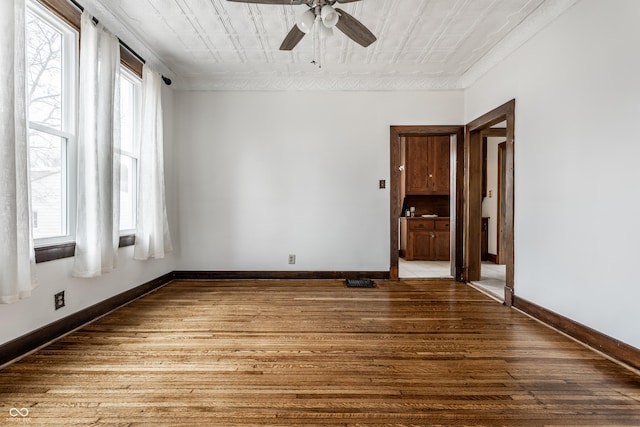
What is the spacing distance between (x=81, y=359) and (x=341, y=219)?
9.99ft

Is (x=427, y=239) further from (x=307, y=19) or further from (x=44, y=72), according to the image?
(x=44, y=72)

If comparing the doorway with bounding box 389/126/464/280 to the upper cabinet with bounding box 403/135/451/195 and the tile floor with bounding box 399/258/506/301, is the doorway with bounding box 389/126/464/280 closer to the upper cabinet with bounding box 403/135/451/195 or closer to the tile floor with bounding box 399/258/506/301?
the tile floor with bounding box 399/258/506/301

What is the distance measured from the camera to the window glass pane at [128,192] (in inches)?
130

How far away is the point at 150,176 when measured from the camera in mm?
3371

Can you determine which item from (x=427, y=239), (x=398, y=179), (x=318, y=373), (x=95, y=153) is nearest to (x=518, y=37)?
(x=398, y=179)

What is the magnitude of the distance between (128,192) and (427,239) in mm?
4890

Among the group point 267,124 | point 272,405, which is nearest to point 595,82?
point 272,405

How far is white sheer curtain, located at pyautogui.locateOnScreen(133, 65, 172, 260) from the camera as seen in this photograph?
3.29m

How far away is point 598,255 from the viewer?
217 centimetres

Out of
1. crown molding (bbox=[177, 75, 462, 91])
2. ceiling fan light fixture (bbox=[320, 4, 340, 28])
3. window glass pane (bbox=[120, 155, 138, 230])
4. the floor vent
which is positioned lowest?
the floor vent

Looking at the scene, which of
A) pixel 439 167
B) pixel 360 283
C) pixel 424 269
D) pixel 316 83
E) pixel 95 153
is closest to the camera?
pixel 95 153

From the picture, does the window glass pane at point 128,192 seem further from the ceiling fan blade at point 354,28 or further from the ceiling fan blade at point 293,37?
the ceiling fan blade at point 354,28

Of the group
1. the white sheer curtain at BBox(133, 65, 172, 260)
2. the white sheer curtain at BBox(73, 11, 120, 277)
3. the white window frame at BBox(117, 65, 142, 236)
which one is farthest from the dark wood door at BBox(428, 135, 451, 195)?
the white sheer curtain at BBox(73, 11, 120, 277)

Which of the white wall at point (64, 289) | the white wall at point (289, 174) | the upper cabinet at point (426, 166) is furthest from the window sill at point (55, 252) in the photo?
the upper cabinet at point (426, 166)
